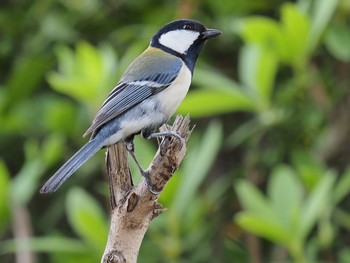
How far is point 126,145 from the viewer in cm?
219

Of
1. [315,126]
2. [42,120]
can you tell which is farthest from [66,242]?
[315,126]

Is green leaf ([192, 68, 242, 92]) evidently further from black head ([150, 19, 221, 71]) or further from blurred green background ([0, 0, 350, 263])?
black head ([150, 19, 221, 71])

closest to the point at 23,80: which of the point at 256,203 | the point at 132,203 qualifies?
the point at 256,203

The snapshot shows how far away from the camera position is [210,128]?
3.30 m

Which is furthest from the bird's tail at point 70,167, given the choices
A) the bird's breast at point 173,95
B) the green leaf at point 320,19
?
the green leaf at point 320,19

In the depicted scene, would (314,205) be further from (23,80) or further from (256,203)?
(23,80)

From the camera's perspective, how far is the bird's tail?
196 cm

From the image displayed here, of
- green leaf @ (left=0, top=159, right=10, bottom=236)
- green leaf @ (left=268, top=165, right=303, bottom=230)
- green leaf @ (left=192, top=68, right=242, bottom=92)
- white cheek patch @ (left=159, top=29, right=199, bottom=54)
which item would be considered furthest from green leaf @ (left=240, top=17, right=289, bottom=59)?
green leaf @ (left=0, top=159, right=10, bottom=236)

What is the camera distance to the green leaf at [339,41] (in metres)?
3.07

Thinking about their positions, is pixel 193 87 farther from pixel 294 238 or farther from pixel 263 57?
pixel 294 238

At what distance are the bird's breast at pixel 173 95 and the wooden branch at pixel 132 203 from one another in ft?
0.66

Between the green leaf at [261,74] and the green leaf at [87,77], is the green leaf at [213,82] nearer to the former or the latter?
the green leaf at [261,74]

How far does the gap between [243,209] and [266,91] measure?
0.59 m

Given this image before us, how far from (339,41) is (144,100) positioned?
102cm
